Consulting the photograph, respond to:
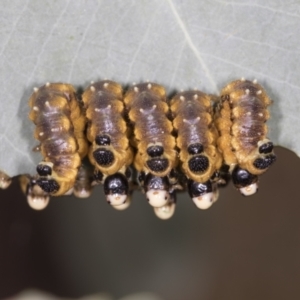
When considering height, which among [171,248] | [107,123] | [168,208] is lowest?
[171,248]

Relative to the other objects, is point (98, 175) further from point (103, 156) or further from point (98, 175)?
point (103, 156)

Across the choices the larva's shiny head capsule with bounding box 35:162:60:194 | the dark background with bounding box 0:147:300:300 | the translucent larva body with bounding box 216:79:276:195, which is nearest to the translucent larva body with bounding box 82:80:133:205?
the larva's shiny head capsule with bounding box 35:162:60:194

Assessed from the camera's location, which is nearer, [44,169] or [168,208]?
[44,169]

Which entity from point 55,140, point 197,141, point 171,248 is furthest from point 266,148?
point 171,248

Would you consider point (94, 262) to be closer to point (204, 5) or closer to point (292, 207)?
point (292, 207)

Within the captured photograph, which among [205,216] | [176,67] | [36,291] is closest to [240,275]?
[205,216]

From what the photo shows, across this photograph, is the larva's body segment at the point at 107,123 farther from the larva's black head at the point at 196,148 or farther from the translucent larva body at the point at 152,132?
the larva's black head at the point at 196,148

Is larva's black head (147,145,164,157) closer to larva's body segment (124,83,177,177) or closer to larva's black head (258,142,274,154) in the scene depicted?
larva's body segment (124,83,177,177)
